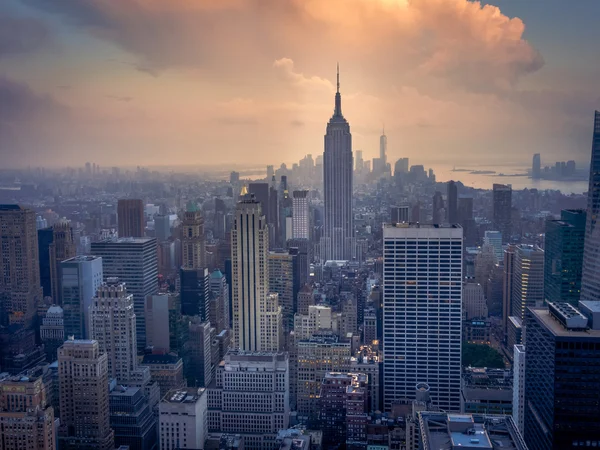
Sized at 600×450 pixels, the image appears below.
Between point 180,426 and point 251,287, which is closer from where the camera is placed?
point 180,426

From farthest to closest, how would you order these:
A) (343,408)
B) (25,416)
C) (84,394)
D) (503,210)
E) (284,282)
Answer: (284,282) < (503,210) < (343,408) < (84,394) < (25,416)

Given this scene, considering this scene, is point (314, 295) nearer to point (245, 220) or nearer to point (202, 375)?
point (245, 220)

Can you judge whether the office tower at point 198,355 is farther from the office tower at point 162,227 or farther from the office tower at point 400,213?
the office tower at point 400,213

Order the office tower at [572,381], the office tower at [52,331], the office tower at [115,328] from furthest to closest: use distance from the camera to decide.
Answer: the office tower at [115,328] → the office tower at [52,331] → the office tower at [572,381]

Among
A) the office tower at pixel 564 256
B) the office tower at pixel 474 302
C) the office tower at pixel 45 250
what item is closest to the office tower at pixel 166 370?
A: the office tower at pixel 45 250

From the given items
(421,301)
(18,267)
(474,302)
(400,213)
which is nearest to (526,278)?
(474,302)

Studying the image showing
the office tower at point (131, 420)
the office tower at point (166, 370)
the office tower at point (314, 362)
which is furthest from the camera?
the office tower at point (314, 362)

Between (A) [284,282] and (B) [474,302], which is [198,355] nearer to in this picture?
(A) [284,282]
